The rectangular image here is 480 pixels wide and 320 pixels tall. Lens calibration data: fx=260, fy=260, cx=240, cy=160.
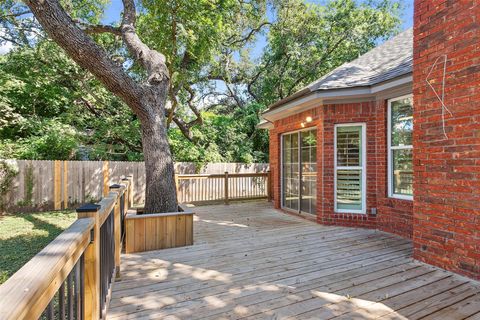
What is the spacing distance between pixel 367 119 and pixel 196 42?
531cm

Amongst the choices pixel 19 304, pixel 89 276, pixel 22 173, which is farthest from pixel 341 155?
pixel 22 173

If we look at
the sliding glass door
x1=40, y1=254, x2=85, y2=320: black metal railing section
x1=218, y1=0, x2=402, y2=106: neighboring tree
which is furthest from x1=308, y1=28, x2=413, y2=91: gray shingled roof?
x1=218, y1=0, x2=402, y2=106: neighboring tree

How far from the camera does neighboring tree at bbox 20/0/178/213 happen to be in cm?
389

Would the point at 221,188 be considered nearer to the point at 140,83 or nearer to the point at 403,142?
the point at 140,83

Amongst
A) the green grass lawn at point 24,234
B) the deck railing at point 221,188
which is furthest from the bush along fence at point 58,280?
the deck railing at point 221,188

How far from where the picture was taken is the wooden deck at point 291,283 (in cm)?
242

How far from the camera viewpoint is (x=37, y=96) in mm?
9992

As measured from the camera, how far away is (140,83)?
185 inches

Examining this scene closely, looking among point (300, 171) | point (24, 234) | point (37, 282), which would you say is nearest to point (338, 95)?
point (300, 171)

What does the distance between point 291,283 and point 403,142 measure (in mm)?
3403

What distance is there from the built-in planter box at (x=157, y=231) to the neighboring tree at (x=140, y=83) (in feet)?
1.07

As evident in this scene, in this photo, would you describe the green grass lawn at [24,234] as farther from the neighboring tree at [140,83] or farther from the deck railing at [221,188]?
the deck railing at [221,188]

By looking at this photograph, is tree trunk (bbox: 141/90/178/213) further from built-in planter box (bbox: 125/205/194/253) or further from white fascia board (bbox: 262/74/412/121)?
white fascia board (bbox: 262/74/412/121)

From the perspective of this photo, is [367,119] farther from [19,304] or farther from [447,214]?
[19,304]
